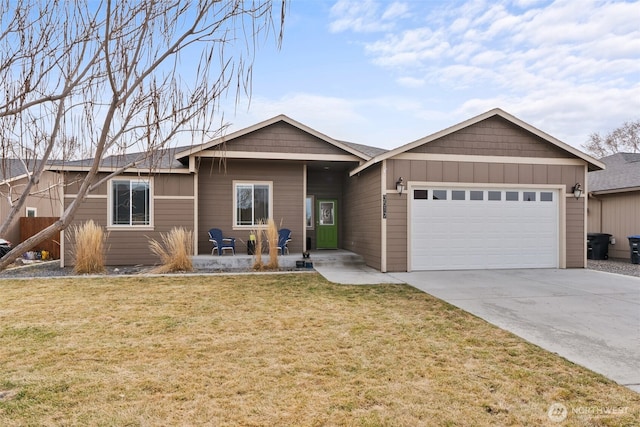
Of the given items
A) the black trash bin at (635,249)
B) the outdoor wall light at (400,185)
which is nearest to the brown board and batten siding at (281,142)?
the outdoor wall light at (400,185)

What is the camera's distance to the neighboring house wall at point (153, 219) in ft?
34.1

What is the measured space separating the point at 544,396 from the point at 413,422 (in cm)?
117

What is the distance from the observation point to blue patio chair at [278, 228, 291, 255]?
10969mm

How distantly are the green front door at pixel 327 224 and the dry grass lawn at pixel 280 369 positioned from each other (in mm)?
7753

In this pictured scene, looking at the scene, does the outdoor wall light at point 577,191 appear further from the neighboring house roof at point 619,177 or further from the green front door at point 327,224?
the green front door at point 327,224

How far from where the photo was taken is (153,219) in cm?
1062

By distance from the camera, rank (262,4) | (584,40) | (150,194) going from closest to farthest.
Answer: (262,4) < (584,40) < (150,194)

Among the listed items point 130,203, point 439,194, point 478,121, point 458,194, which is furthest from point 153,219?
point 478,121

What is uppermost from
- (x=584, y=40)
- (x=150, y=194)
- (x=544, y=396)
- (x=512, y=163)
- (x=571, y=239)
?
(x=584, y=40)

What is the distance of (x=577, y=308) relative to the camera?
5.62 m

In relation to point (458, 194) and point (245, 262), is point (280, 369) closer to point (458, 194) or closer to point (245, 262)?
point (245, 262)

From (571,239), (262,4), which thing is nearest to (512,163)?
(571,239)

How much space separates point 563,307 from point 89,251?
10.1m

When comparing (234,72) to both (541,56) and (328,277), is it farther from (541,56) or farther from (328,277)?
(541,56)
